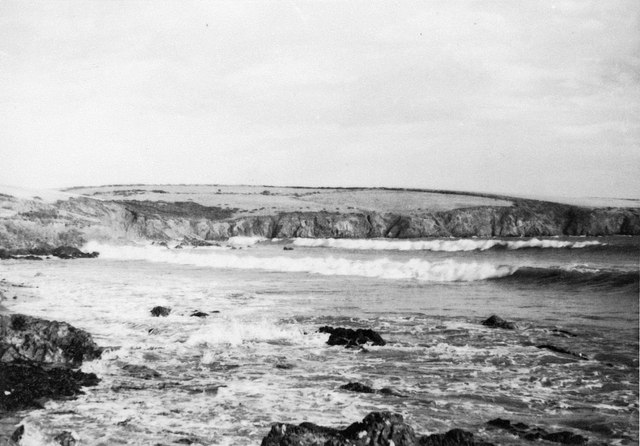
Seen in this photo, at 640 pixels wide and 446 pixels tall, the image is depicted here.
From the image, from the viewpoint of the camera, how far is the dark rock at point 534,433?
7.06 meters

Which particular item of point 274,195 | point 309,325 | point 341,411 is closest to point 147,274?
point 309,325

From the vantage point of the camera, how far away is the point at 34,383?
9.27m

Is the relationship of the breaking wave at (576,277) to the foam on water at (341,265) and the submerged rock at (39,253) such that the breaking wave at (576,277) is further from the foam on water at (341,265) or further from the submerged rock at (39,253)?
the submerged rock at (39,253)

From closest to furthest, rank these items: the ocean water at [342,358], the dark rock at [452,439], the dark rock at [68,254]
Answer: the dark rock at [452,439]
the ocean water at [342,358]
the dark rock at [68,254]

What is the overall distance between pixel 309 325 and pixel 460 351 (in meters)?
4.57

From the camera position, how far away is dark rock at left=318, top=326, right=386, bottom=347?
41.9ft

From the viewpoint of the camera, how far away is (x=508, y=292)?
74.2ft

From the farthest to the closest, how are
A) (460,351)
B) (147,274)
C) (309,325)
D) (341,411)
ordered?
(147,274)
(309,325)
(460,351)
(341,411)

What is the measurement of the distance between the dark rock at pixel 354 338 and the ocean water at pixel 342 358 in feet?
1.02

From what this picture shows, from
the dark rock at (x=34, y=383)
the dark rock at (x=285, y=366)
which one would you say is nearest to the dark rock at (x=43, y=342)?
the dark rock at (x=34, y=383)

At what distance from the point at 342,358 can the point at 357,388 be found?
92.5 inches

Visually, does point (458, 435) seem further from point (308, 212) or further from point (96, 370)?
point (308, 212)

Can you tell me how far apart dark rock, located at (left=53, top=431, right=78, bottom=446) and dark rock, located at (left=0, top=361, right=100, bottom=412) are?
1584 mm

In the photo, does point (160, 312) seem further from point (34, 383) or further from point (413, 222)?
point (413, 222)
